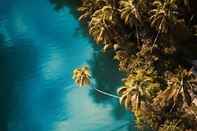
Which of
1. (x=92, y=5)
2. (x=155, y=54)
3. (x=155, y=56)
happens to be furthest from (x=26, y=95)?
(x=155, y=56)

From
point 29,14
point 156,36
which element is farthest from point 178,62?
point 29,14

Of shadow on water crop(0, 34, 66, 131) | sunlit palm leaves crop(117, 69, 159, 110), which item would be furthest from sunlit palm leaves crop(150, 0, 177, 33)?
shadow on water crop(0, 34, 66, 131)

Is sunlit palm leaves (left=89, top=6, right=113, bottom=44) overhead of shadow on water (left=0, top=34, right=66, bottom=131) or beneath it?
overhead

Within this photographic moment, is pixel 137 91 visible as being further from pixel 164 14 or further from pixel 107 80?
pixel 107 80

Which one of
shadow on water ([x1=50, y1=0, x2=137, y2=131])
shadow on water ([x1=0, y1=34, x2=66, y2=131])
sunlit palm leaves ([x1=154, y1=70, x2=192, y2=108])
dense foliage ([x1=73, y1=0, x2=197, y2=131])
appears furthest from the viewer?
shadow on water ([x1=0, y1=34, x2=66, y2=131])

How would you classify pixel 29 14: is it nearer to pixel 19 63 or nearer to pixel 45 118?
pixel 19 63

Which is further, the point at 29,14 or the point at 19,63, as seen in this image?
the point at 29,14

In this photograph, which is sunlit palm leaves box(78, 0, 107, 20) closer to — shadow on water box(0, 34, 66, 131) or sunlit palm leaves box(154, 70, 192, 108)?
shadow on water box(0, 34, 66, 131)

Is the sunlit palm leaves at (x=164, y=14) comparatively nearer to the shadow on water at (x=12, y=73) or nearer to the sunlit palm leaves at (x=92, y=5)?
the sunlit palm leaves at (x=92, y=5)

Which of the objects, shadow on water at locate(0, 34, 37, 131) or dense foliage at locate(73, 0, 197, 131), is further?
shadow on water at locate(0, 34, 37, 131)
